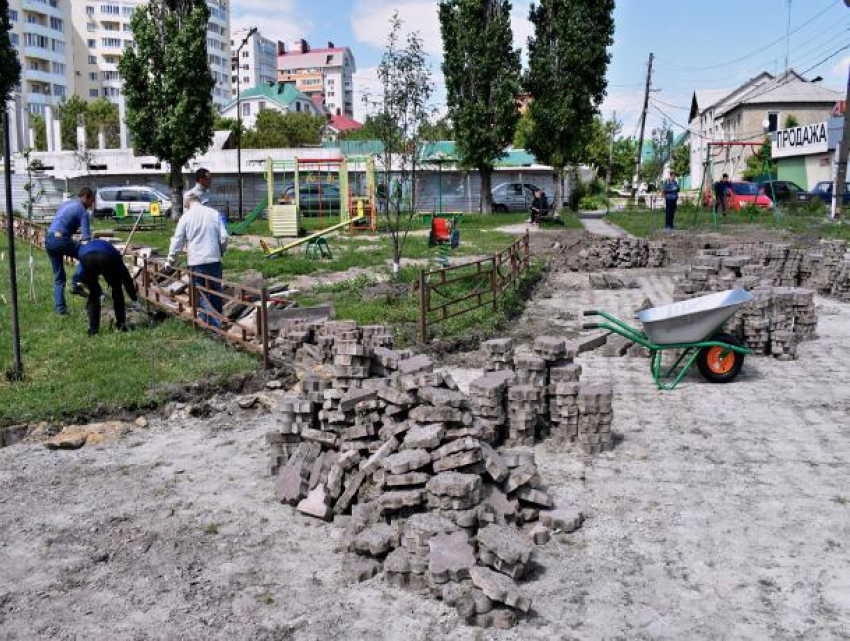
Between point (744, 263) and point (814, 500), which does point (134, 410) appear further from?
point (744, 263)

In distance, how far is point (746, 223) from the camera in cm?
2589

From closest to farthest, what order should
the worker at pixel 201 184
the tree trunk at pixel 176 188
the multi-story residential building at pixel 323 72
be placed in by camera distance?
1. the worker at pixel 201 184
2. the tree trunk at pixel 176 188
3. the multi-story residential building at pixel 323 72

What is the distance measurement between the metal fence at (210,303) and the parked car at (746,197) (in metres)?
23.1

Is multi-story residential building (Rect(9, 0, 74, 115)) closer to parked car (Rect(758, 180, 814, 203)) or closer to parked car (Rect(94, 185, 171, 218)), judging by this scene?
parked car (Rect(94, 185, 171, 218))

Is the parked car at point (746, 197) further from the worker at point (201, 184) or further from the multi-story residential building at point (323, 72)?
the multi-story residential building at point (323, 72)

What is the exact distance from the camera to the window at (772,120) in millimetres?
48125

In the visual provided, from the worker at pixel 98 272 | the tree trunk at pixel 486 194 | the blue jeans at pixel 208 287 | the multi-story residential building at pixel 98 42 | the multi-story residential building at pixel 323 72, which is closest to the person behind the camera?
the worker at pixel 98 272

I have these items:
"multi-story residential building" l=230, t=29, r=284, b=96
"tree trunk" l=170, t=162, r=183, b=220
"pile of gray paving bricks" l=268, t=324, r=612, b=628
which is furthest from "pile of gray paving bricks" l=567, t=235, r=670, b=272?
"multi-story residential building" l=230, t=29, r=284, b=96

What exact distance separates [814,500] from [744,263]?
7705mm

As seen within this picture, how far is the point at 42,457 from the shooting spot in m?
6.73

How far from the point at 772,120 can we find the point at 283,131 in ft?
115

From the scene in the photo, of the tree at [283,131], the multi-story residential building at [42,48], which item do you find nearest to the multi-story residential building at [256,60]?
the multi-story residential building at [42,48]

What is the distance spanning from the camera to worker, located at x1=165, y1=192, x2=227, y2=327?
32.9 feet

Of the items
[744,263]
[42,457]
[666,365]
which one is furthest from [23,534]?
[744,263]
